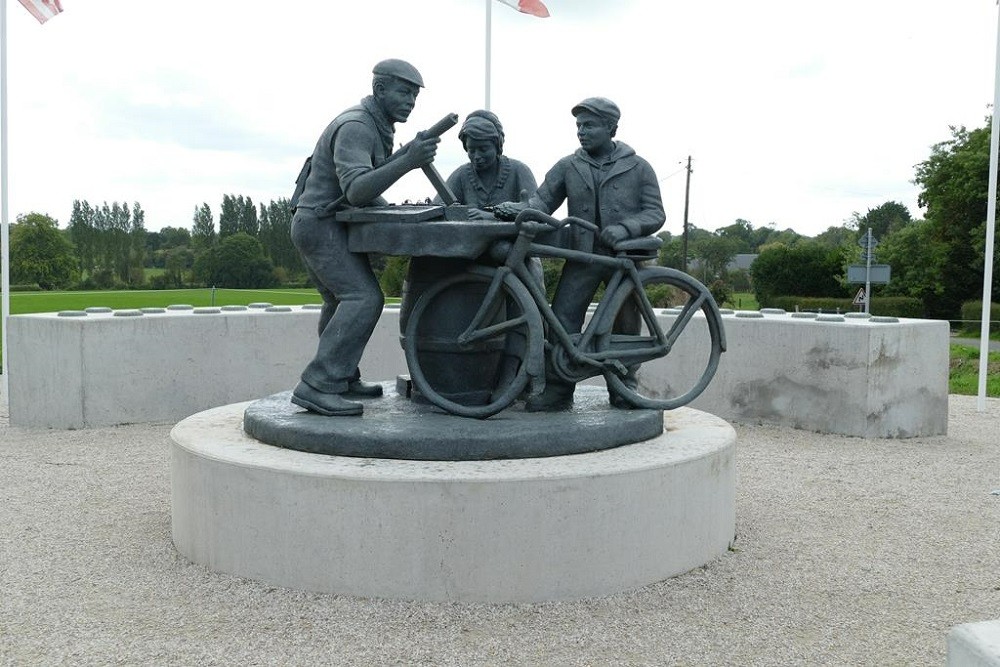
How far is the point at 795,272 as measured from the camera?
3584 centimetres

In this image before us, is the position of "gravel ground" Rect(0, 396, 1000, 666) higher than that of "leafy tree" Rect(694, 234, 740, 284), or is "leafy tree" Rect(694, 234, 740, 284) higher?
"leafy tree" Rect(694, 234, 740, 284)

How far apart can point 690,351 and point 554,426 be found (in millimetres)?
5274

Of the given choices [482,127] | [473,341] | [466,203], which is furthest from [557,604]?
[482,127]

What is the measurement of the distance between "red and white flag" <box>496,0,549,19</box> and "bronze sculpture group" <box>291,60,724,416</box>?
5943 millimetres

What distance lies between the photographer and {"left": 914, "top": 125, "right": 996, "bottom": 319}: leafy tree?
30.2 meters

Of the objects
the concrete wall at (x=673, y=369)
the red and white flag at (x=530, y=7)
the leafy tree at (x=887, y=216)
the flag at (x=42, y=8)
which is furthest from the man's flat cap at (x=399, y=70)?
the leafy tree at (x=887, y=216)

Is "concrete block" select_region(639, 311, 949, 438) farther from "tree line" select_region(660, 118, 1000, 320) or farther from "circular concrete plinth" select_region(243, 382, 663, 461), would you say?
"tree line" select_region(660, 118, 1000, 320)

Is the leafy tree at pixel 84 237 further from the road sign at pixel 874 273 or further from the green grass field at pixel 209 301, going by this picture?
the road sign at pixel 874 273

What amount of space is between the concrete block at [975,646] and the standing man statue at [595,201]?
11.6 ft

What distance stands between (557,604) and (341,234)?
228cm

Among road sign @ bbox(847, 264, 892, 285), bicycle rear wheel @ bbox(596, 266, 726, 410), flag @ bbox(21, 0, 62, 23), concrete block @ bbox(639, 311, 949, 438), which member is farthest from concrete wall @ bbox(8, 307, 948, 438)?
road sign @ bbox(847, 264, 892, 285)

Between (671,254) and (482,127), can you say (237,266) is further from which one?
(671,254)

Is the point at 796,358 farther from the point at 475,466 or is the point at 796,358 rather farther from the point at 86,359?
the point at 86,359

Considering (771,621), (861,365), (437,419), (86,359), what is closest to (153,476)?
(86,359)
